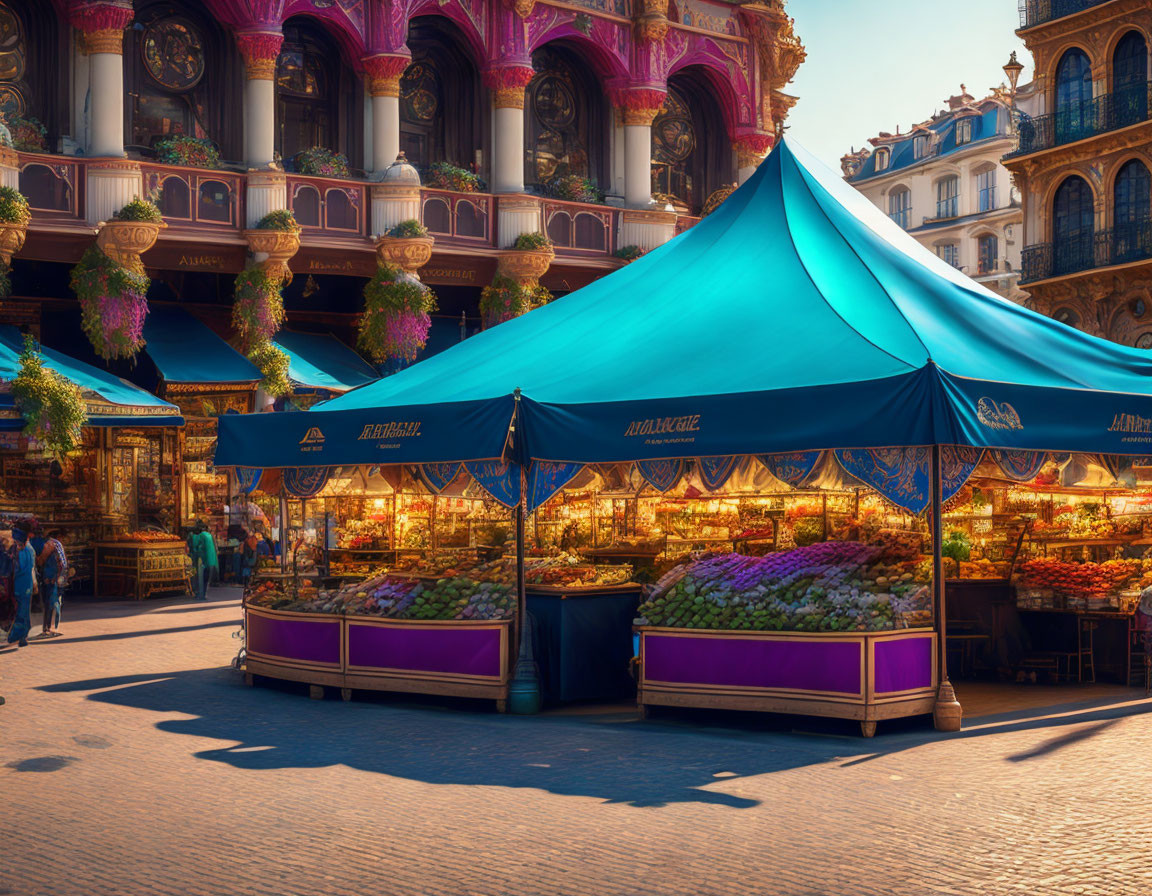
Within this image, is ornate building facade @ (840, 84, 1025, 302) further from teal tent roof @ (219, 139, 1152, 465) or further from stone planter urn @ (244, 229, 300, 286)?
teal tent roof @ (219, 139, 1152, 465)

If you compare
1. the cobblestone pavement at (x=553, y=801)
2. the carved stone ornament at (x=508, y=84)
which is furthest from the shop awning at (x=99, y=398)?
the cobblestone pavement at (x=553, y=801)

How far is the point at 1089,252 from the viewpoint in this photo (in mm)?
38031

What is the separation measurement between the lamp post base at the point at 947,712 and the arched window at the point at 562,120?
80.1ft

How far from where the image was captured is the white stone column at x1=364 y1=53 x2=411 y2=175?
3116 centimetres

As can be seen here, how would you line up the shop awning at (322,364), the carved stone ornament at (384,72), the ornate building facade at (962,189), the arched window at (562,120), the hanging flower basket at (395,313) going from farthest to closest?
the ornate building facade at (962,189)
the arched window at (562,120)
the carved stone ornament at (384,72)
the hanging flower basket at (395,313)
the shop awning at (322,364)

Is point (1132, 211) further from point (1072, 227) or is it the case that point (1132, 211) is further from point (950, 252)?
point (950, 252)

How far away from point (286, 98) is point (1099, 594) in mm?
22670

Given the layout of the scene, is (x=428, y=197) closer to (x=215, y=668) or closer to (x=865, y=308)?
(x=215, y=668)

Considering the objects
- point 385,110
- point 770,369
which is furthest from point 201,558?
point 770,369

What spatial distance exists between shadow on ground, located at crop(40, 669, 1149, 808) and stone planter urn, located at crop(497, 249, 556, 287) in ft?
60.9

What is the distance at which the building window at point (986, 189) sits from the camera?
6197 centimetres

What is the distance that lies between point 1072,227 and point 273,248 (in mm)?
21975

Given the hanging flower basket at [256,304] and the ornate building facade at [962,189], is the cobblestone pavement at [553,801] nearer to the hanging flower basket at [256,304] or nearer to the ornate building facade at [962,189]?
the hanging flower basket at [256,304]

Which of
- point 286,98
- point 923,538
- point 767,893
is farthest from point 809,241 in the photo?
point 286,98
